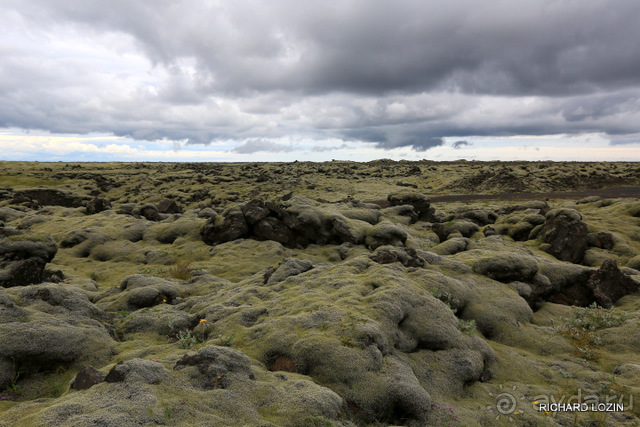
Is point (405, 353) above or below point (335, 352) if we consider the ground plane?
below

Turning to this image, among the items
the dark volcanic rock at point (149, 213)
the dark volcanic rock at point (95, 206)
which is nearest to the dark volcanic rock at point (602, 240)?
the dark volcanic rock at point (149, 213)

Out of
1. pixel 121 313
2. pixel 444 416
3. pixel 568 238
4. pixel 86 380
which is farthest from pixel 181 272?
pixel 568 238

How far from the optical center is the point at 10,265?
19.1 metres

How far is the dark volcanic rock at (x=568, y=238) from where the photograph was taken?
28.8 meters

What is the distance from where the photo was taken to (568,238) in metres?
29.1

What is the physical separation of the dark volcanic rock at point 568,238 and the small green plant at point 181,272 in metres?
28.2

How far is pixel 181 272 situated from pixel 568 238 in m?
30.0

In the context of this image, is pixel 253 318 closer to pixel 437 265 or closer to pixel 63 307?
pixel 63 307

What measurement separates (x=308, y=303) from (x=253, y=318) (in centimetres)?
237

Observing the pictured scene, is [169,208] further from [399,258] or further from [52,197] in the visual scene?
[399,258]

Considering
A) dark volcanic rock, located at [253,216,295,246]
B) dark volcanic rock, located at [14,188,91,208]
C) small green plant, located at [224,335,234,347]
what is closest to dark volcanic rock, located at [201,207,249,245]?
dark volcanic rock, located at [253,216,295,246]

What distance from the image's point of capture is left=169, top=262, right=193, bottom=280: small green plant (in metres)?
24.8

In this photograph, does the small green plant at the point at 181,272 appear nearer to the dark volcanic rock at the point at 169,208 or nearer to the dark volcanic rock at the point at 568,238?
the dark volcanic rock at the point at 169,208

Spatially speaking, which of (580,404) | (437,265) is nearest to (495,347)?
(580,404)
